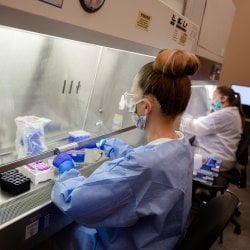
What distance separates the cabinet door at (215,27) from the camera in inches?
74.7

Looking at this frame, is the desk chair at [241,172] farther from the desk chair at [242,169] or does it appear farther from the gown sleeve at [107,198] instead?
the gown sleeve at [107,198]

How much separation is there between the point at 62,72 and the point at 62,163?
482 mm

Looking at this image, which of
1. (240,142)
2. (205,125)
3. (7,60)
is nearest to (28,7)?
(7,60)

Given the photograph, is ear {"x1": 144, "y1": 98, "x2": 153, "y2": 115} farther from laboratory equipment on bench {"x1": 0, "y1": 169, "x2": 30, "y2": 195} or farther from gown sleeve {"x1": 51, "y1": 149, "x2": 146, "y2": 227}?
laboratory equipment on bench {"x1": 0, "y1": 169, "x2": 30, "y2": 195}

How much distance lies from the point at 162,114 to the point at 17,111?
613 millimetres

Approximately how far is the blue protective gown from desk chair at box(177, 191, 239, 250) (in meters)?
0.06

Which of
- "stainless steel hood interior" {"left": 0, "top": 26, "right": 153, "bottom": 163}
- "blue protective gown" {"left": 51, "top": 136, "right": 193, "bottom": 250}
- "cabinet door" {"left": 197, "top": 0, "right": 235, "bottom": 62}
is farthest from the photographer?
"cabinet door" {"left": 197, "top": 0, "right": 235, "bottom": 62}

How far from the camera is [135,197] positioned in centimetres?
94

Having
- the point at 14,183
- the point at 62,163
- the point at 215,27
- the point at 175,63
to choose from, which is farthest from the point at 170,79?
the point at 215,27

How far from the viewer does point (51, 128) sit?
146 centimetres

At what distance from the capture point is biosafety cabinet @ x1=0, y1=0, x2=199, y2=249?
823mm

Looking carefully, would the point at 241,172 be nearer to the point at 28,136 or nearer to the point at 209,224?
the point at 209,224

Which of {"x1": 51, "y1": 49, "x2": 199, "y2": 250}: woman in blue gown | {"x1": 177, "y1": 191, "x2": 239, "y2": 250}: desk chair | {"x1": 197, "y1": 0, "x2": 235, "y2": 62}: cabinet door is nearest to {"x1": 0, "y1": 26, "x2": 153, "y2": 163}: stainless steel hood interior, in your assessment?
{"x1": 51, "y1": 49, "x2": 199, "y2": 250}: woman in blue gown

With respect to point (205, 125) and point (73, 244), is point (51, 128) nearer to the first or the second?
point (73, 244)
